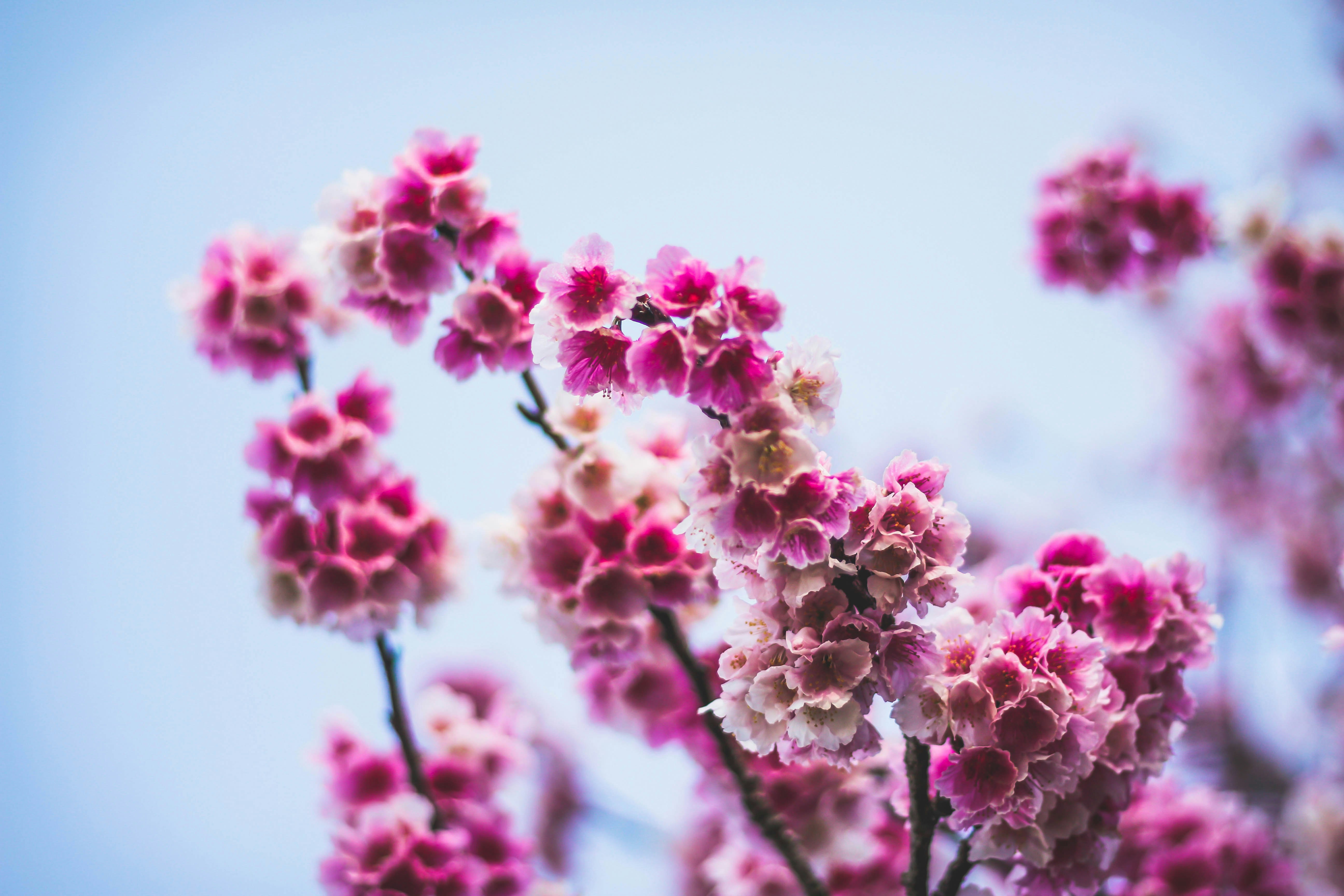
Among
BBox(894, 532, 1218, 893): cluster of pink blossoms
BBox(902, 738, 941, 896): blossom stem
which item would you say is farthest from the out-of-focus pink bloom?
BBox(902, 738, 941, 896): blossom stem

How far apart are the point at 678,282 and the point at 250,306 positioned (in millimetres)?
1978

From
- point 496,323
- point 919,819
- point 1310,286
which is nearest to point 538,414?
point 496,323

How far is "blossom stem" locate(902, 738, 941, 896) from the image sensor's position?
1586 mm

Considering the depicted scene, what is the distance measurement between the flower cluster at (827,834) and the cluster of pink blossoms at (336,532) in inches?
50.4

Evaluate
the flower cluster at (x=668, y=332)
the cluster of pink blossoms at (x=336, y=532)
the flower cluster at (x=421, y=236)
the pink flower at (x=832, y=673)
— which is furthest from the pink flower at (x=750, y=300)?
the cluster of pink blossoms at (x=336, y=532)

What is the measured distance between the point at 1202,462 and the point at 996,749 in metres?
7.64

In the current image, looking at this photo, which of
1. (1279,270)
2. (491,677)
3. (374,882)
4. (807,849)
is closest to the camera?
(374,882)

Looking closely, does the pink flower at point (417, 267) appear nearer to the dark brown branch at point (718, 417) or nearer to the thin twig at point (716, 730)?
the thin twig at point (716, 730)

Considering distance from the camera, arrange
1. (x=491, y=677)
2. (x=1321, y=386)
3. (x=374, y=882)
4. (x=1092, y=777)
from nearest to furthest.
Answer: (x=1092, y=777), (x=374, y=882), (x=1321, y=386), (x=491, y=677)

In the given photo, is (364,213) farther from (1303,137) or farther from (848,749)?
(1303,137)

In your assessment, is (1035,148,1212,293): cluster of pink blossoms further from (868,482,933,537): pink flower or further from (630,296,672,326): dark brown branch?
(630,296,672,326): dark brown branch

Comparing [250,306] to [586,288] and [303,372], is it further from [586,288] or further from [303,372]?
[586,288]

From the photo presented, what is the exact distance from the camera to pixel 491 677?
596 cm

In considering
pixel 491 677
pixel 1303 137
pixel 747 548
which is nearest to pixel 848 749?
pixel 747 548
